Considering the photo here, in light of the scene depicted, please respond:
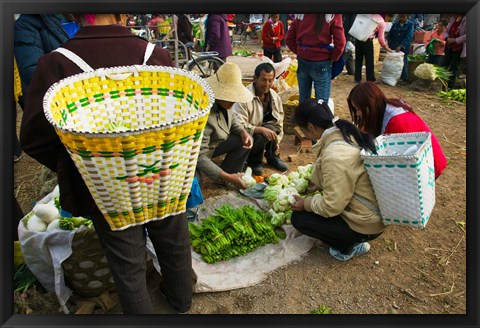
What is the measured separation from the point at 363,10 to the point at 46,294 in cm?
266

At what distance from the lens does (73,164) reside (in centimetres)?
194

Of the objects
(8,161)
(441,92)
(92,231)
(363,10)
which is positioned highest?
(363,10)

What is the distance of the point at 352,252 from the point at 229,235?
102cm

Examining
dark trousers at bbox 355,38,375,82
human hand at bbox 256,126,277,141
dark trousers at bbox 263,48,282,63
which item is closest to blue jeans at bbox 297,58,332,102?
human hand at bbox 256,126,277,141

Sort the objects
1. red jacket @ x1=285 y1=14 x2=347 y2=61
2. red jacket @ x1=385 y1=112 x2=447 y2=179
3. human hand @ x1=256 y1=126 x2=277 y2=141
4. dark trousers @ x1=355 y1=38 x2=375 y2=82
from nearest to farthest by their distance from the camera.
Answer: red jacket @ x1=385 y1=112 x2=447 y2=179
human hand @ x1=256 y1=126 x2=277 y2=141
red jacket @ x1=285 y1=14 x2=347 y2=61
dark trousers @ x1=355 y1=38 x2=375 y2=82

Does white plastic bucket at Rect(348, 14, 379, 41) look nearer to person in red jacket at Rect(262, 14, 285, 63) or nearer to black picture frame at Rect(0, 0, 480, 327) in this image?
person in red jacket at Rect(262, 14, 285, 63)

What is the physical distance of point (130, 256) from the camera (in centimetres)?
218

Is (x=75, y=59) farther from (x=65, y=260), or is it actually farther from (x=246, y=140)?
(x=246, y=140)

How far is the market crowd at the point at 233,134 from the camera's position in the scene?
1911mm

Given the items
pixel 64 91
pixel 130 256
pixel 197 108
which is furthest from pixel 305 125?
pixel 64 91

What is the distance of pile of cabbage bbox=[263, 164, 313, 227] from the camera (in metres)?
3.46

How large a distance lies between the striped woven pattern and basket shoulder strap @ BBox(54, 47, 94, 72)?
9cm

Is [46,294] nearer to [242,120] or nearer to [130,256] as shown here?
[130,256]

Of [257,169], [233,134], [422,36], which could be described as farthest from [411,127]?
[422,36]
